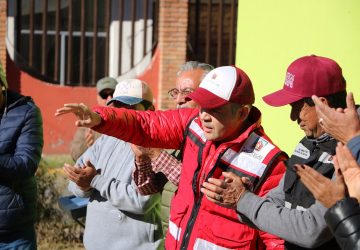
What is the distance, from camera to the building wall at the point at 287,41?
441cm

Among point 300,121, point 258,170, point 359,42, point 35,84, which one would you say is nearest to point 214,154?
point 258,170

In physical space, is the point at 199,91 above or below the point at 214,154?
above

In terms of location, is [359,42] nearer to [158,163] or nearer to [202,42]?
[158,163]

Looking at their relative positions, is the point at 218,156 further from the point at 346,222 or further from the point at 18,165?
the point at 18,165

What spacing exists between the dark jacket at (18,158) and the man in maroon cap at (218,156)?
3.30 feet

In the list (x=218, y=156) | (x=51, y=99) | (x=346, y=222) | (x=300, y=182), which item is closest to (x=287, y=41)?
(x=218, y=156)

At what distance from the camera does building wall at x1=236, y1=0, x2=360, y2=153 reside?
4410 millimetres

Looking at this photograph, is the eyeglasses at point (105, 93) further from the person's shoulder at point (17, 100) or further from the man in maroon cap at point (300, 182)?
the man in maroon cap at point (300, 182)

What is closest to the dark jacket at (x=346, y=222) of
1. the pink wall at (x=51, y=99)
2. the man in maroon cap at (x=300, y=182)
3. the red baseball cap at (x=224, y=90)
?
the man in maroon cap at (x=300, y=182)

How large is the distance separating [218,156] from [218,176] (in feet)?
0.28

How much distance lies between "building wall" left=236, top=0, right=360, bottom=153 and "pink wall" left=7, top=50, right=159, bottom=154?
7997 mm

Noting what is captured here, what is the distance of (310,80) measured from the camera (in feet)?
10.0

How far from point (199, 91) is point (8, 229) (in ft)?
5.46

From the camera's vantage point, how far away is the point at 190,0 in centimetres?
1331
